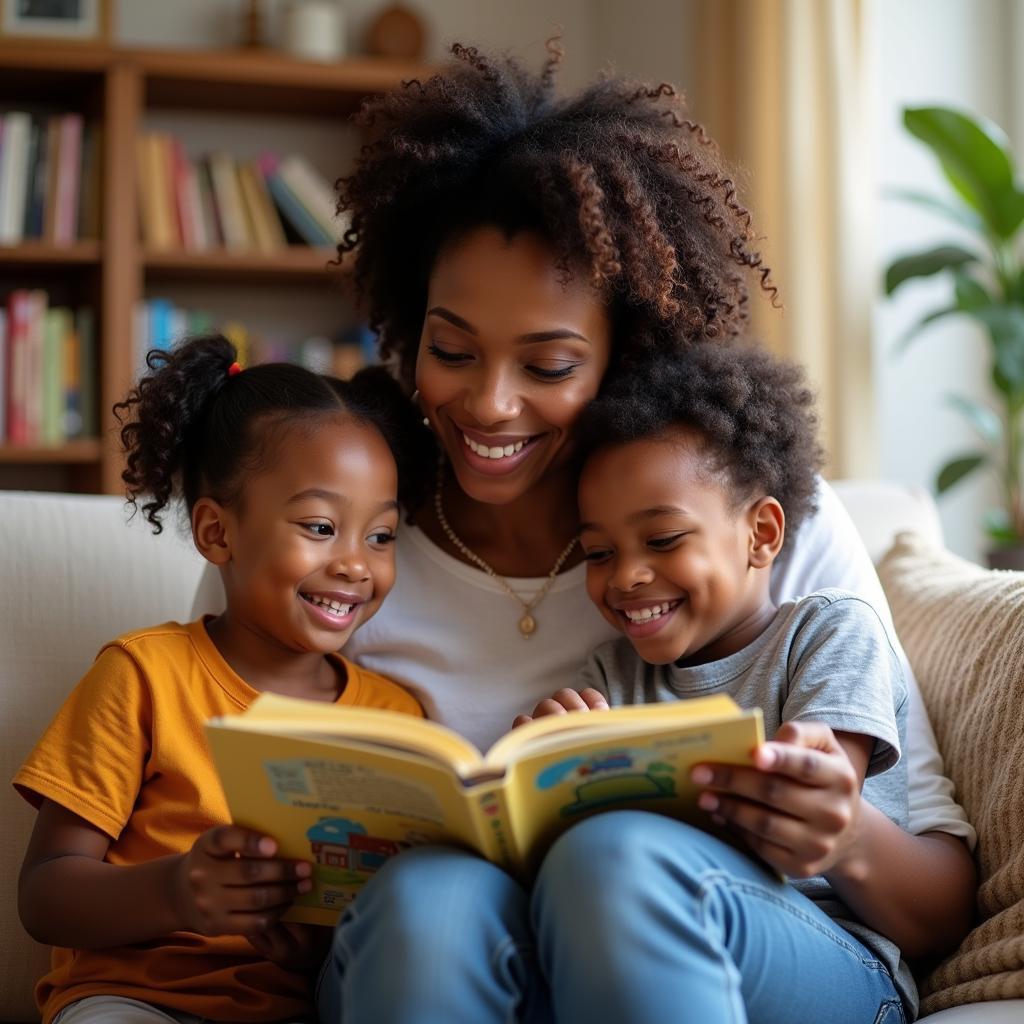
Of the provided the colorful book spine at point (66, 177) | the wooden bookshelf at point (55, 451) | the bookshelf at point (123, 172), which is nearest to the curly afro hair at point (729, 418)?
the bookshelf at point (123, 172)

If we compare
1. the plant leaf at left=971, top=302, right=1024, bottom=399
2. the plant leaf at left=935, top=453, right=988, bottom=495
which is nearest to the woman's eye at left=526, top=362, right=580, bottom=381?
the plant leaf at left=971, top=302, right=1024, bottom=399

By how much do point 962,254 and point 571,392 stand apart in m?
1.58

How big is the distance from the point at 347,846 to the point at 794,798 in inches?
15.0

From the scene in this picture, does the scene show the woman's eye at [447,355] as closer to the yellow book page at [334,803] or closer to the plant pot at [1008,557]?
the yellow book page at [334,803]

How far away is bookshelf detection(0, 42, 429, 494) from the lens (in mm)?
3465

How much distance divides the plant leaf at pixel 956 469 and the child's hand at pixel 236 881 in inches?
81.0

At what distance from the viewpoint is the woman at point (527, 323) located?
156 cm

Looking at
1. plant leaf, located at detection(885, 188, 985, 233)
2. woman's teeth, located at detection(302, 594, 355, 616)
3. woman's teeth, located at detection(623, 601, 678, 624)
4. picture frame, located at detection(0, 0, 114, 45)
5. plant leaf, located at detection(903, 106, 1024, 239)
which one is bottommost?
woman's teeth, located at detection(623, 601, 678, 624)

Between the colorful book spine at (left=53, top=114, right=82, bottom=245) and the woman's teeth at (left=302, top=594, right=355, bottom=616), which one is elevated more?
the colorful book spine at (left=53, top=114, right=82, bottom=245)

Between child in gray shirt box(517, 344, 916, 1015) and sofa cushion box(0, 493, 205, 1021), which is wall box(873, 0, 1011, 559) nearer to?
child in gray shirt box(517, 344, 916, 1015)

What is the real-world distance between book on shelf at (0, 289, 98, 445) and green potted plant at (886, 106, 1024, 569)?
Result: 197cm

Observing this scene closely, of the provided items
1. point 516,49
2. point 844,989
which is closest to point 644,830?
point 844,989

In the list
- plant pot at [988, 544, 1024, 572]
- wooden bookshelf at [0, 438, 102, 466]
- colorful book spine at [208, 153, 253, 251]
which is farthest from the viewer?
colorful book spine at [208, 153, 253, 251]

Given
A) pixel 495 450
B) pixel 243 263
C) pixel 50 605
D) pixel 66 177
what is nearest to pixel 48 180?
pixel 66 177
